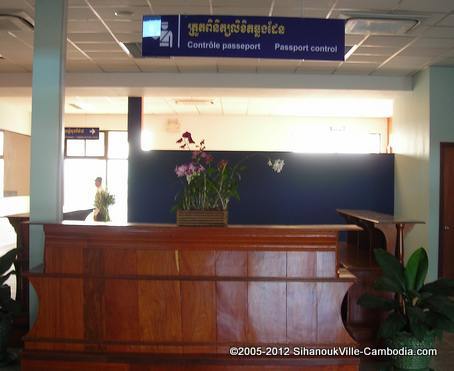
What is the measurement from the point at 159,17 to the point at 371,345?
3512 millimetres

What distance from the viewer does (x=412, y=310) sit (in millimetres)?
3490

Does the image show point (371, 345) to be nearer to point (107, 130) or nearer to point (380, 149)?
point (380, 149)

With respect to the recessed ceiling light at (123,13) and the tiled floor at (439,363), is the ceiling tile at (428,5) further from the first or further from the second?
the tiled floor at (439,363)

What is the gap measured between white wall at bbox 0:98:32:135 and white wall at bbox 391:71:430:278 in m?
7.63

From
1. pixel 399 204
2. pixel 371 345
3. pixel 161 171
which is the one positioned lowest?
pixel 371 345

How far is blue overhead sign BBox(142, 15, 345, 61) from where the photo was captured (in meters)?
4.25

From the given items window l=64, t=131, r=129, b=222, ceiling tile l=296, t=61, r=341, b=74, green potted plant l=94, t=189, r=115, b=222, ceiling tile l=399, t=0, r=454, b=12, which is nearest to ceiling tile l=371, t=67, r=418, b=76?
ceiling tile l=296, t=61, r=341, b=74

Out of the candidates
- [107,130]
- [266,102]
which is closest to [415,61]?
[266,102]

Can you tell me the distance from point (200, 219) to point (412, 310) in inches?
67.1

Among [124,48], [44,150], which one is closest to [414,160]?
[124,48]

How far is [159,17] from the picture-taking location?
4320mm

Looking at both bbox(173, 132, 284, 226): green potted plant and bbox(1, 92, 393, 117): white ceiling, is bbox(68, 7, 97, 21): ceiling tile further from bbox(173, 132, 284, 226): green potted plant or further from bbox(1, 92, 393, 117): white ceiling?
bbox(1, 92, 393, 117): white ceiling

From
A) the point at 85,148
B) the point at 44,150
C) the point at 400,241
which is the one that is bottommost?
the point at 400,241

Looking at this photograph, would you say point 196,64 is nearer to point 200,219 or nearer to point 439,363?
point 200,219
